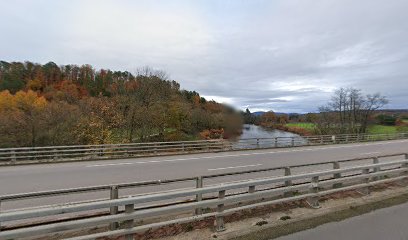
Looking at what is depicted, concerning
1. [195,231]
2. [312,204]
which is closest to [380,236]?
[312,204]

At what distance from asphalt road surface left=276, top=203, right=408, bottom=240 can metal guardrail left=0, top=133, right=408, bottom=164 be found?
1362 centimetres

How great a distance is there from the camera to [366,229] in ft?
17.5

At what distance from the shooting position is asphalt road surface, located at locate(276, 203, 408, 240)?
4949mm

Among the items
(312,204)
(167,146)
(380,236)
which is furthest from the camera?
(167,146)

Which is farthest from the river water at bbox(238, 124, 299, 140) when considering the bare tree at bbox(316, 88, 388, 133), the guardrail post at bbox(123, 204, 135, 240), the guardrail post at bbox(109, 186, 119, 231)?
the guardrail post at bbox(123, 204, 135, 240)

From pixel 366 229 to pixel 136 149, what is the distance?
16.6m

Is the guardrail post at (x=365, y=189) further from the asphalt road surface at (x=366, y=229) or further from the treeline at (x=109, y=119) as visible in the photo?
the treeline at (x=109, y=119)

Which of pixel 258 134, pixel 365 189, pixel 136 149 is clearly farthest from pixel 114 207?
pixel 258 134

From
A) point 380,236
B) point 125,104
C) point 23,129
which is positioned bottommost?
point 380,236

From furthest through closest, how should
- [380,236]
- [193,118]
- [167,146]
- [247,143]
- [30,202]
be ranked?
1. [193,118]
2. [247,143]
3. [167,146]
4. [30,202]
5. [380,236]

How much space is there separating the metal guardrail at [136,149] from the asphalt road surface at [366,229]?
1362 centimetres

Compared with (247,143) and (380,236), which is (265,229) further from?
(247,143)

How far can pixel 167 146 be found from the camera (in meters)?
18.8

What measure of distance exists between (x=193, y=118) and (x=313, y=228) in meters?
38.1
